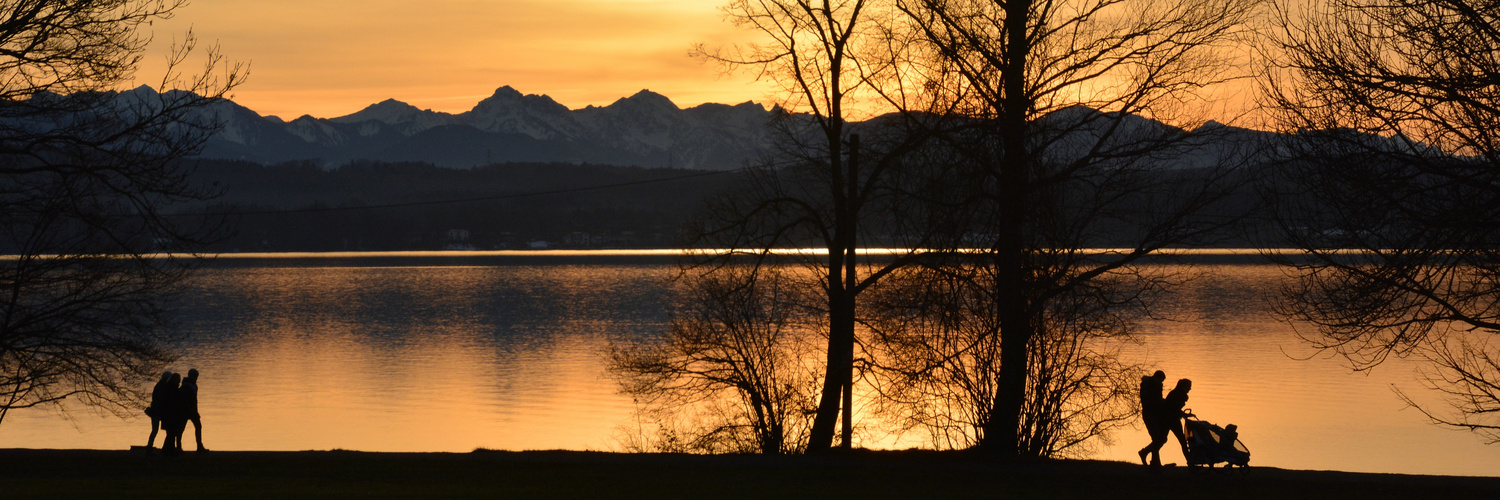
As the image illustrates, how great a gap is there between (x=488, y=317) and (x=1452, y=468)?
6348 cm

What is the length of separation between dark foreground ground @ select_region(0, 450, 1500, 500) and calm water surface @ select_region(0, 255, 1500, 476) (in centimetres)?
1263

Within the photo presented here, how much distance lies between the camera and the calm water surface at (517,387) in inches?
1276

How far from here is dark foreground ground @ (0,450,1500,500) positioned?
14734 mm

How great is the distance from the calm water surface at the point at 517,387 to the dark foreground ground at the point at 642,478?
41.4ft

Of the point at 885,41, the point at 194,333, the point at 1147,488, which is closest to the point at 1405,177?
A: the point at 1147,488

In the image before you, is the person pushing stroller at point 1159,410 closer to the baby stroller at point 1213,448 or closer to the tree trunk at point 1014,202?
the baby stroller at point 1213,448

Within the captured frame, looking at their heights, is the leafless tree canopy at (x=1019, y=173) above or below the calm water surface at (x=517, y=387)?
above

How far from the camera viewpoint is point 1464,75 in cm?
1180

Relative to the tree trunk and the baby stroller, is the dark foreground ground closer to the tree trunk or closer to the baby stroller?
the baby stroller

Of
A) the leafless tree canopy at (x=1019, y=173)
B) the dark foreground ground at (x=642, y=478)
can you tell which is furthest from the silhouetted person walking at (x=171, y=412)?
the leafless tree canopy at (x=1019, y=173)

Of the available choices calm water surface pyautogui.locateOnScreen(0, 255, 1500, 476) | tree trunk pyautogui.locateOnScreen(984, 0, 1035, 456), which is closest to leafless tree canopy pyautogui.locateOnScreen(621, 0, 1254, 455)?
tree trunk pyautogui.locateOnScreen(984, 0, 1035, 456)

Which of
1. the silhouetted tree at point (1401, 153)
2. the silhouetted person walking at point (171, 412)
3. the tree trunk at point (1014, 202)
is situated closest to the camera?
the silhouetted tree at point (1401, 153)

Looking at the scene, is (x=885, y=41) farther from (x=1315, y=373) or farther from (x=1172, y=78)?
(x=1315, y=373)

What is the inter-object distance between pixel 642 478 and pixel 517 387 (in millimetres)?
29552
